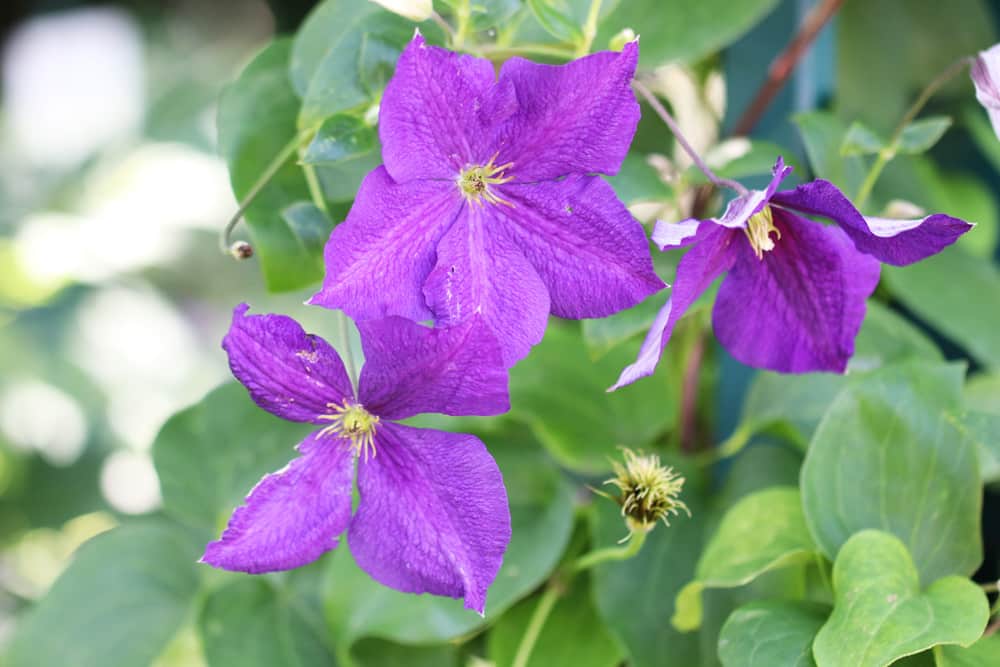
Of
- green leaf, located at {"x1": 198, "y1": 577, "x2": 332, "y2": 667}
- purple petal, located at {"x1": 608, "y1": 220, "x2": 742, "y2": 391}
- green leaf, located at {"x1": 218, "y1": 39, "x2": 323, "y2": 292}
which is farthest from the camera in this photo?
green leaf, located at {"x1": 198, "y1": 577, "x2": 332, "y2": 667}

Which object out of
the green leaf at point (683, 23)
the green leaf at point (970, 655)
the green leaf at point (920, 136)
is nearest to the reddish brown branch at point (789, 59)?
the green leaf at point (683, 23)

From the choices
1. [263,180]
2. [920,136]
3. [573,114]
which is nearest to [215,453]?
[263,180]

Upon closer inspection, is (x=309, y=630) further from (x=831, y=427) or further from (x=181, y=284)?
(x=181, y=284)

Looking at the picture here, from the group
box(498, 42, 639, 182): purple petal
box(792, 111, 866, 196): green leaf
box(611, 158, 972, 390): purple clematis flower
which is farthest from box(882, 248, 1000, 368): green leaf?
box(498, 42, 639, 182): purple petal

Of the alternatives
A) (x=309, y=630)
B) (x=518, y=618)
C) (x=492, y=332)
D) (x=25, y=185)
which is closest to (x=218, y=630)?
(x=309, y=630)

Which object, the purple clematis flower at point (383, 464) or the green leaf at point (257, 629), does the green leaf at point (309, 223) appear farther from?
the green leaf at point (257, 629)

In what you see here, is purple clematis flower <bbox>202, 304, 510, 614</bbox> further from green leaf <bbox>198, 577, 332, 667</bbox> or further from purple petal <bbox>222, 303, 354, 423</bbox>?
green leaf <bbox>198, 577, 332, 667</bbox>
